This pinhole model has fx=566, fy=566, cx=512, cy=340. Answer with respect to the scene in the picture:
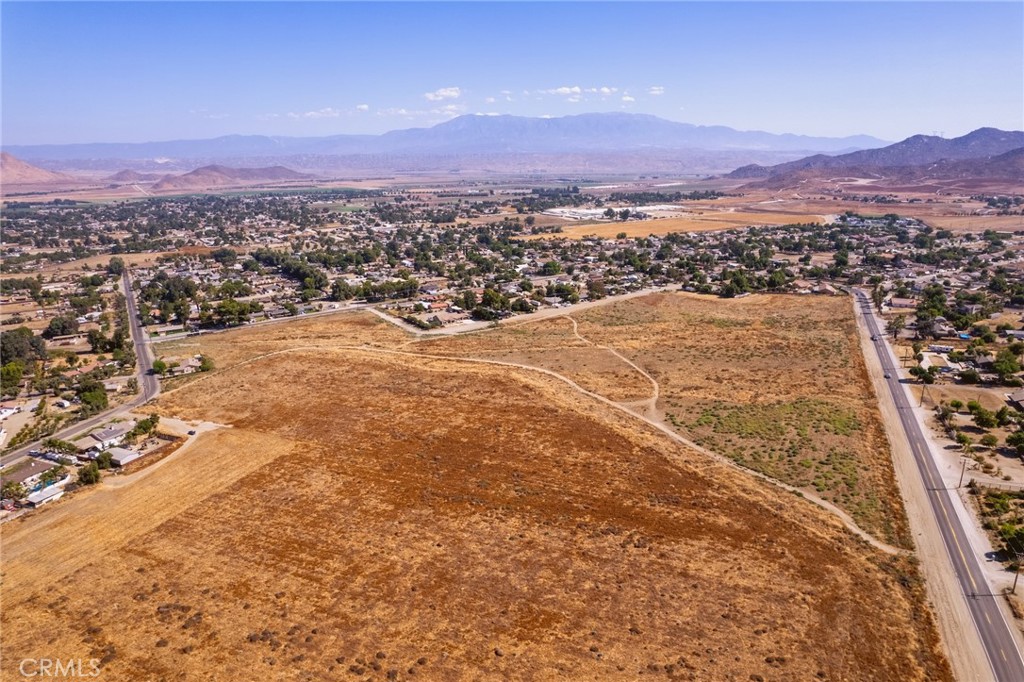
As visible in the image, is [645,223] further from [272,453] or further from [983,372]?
[272,453]

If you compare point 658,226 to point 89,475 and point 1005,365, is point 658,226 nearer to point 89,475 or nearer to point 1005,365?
point 1005,365

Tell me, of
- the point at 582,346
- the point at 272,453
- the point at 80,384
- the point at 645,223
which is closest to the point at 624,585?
the point at 272,453

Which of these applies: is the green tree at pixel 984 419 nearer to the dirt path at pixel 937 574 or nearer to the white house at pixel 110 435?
the dirt path at pixel 937 574

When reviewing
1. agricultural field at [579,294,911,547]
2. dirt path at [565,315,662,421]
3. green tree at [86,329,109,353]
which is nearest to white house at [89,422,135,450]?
green tree at [86,329,109,353]

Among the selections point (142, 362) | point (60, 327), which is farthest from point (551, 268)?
point (60, 327)

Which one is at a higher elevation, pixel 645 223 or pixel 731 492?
pixel 645 223
